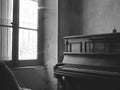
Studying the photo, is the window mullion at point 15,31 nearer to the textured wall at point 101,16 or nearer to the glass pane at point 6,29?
the glass pane at point 6,29

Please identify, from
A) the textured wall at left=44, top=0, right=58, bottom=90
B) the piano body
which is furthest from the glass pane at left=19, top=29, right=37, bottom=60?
the piano body

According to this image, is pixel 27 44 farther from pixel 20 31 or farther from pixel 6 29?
pixel 6 29

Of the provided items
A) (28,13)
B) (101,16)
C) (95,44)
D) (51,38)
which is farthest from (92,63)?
(28,13)

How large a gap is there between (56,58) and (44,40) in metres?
0.50

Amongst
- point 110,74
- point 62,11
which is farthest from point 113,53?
point 62,11

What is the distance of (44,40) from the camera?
399 centimetres

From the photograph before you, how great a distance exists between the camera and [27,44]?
12.1 ft

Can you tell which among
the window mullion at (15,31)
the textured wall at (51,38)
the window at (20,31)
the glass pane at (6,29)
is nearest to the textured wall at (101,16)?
the textured wall at (51,38)

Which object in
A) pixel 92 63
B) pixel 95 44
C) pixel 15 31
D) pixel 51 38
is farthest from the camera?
pixel 51 38

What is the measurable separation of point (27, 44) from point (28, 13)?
2.03 ft

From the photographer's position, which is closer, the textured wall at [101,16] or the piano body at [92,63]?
the piano body at [92,63]

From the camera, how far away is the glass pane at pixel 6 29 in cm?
323

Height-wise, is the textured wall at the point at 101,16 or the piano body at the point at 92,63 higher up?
the textured wall at the point at 101,16

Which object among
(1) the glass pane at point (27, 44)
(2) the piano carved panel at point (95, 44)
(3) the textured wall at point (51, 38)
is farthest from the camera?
(3) the textured wall at point (51, 38)
